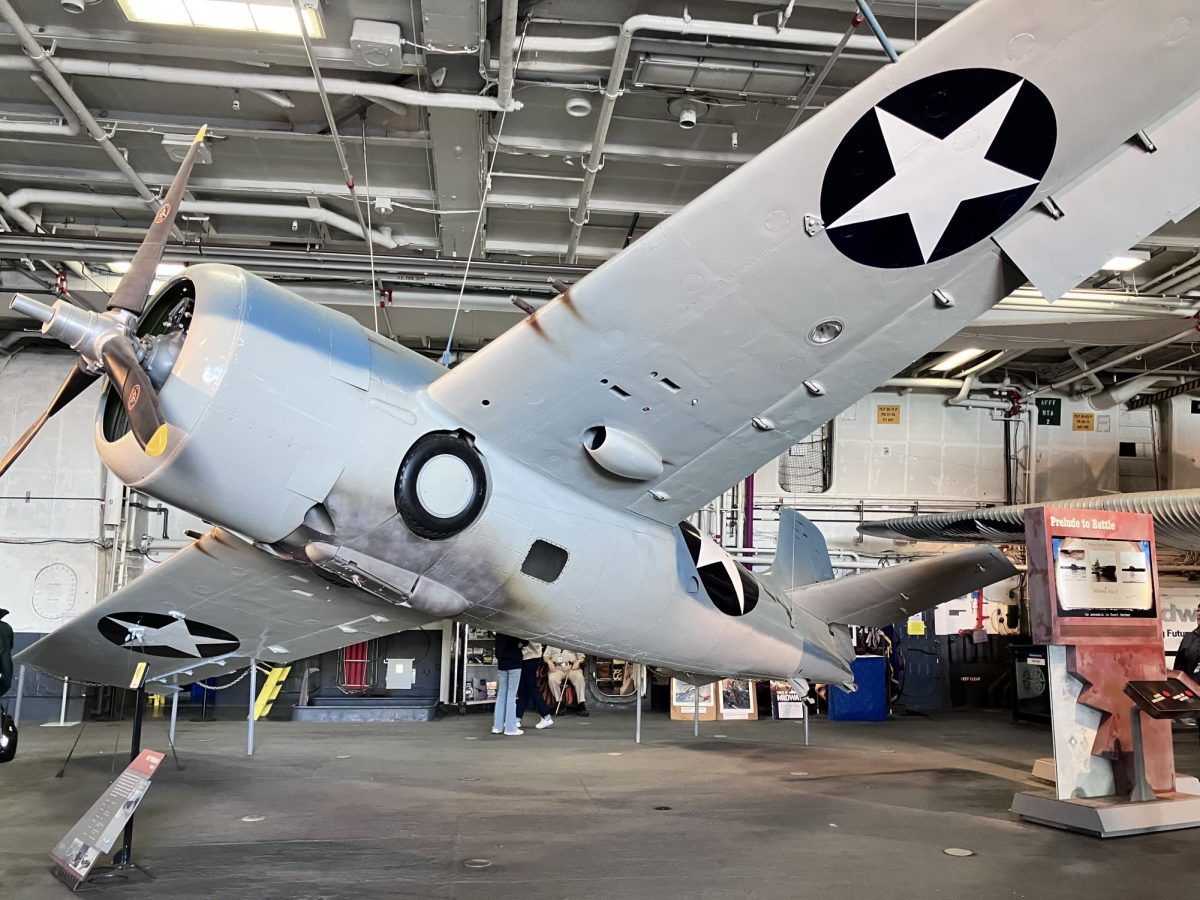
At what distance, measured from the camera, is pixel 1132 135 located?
11.5ft

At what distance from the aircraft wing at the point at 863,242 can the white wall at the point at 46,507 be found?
1222 cm

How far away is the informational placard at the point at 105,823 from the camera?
15.3 ft

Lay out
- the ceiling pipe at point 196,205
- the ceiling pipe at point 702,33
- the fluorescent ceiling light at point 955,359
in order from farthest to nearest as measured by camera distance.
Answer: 1. the fluorescent ceiling light at point 955,359
2. the ceiling pipe at point 196,205
3. the ceiling pipe at point 702,33

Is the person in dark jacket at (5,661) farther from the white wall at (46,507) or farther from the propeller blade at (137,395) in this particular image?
the propeller blade at (137,395)

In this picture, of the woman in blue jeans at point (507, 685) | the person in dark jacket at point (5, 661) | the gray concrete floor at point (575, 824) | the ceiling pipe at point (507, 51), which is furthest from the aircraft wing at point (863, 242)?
the woman in blue jeans at point (507, 685)

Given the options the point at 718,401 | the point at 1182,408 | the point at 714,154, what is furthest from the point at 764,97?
the point at 1182,408

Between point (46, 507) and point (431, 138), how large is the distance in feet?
34.3

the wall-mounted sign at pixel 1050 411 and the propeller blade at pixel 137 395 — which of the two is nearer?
the propeller blade at pixel 137 395

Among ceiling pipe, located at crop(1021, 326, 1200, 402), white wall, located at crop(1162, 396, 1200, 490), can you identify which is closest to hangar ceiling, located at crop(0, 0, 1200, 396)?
ceiling pipe, located at crop(1021, 326, 1200, 402)

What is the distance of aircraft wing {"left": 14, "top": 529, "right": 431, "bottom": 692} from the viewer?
5.93 metres

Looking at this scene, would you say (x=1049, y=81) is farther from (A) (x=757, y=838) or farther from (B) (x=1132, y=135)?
(A) (x=757, y=838)

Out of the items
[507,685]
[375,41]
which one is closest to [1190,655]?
[507,685]

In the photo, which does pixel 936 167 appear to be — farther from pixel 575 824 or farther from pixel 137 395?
pixel 575 824

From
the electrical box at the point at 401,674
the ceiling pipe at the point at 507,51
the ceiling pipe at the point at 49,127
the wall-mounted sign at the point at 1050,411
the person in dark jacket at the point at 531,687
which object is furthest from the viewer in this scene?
the wall-mounted sign at the point at 1050,411
